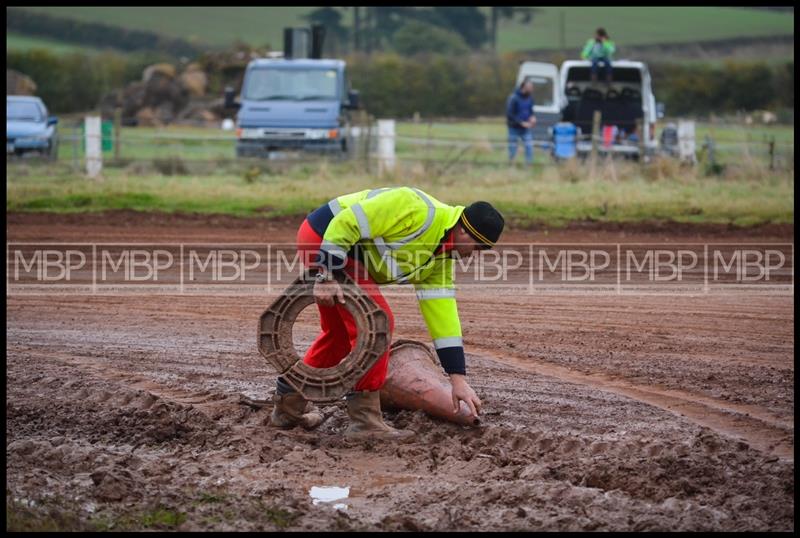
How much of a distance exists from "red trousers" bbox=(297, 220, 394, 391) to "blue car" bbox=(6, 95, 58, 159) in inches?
726

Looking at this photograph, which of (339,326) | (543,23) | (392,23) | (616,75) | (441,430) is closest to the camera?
(339,326)

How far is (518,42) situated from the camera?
2916 inches

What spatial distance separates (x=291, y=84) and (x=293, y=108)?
0.83 metres

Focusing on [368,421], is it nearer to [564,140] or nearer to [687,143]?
[564,140]

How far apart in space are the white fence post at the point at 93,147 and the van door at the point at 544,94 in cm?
1024

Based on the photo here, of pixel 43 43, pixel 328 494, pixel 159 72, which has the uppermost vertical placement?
pixel 43 43

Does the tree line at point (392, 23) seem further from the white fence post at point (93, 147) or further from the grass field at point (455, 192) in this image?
the grass field at point (455, 192)

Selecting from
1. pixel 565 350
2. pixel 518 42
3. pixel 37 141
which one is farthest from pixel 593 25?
pixel 565 350

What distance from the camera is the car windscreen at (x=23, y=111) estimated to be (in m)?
25.8

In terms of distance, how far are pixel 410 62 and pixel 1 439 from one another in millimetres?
42561

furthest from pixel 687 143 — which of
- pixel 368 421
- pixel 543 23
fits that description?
pixel 543 23

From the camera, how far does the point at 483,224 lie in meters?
6.41

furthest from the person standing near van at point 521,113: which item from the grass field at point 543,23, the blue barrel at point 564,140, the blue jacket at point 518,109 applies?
the grass field at point 543,23

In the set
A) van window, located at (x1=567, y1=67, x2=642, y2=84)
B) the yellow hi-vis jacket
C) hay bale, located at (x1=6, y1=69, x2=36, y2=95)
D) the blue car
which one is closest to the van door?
van window, located at (x1=567, y1=67, x2=642, y2=84)
